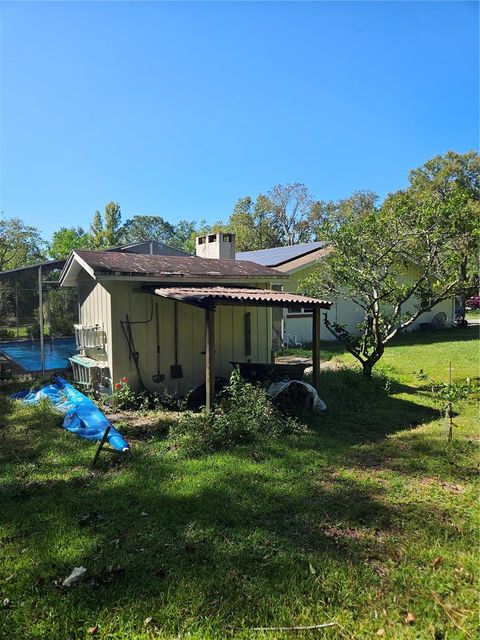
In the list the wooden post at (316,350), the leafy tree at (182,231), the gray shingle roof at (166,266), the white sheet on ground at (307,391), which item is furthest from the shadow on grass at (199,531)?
the leafy tree at (182,231)

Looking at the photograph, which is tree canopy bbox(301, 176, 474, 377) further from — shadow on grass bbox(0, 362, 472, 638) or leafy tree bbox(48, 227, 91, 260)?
leafy tree bbox(48, 227, 91, 260)

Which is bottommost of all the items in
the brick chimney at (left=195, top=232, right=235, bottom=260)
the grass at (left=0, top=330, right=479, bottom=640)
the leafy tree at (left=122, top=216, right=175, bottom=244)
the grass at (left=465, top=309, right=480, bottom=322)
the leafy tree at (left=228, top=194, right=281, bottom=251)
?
the grass at (left=0, top=330, right=479, bottom=640)

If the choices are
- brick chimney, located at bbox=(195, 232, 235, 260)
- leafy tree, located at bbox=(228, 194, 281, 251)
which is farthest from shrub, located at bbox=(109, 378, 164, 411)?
leafy tree, located at bbox=(228, 194, 281, 251)

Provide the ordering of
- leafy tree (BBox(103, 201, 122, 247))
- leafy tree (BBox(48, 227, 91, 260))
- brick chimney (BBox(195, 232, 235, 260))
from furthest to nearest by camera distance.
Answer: leafy tree (BBox(103, 201, 122, 247)), leafy tree (BBox(48, 227, 91, 260)), brick chimney (BBox(195, 232, 235, 260))

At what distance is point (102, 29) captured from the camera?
627cm

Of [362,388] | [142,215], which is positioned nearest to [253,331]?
[362,388]

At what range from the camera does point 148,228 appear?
73.0 meters

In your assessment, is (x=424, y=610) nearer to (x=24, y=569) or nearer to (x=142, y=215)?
(x=24, y=569)

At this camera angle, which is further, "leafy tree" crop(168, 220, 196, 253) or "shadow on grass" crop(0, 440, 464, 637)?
"leafy tree" crop(168, 220, 196, 253)

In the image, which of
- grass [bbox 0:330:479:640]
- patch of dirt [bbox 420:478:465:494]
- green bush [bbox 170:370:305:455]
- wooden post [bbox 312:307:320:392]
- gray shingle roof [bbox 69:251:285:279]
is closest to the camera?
grass [bbox 0:330:479:640]

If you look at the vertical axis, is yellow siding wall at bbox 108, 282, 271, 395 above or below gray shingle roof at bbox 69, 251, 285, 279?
below

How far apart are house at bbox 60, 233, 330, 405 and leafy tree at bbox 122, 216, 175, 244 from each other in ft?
206

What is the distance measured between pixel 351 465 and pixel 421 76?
6829 mm

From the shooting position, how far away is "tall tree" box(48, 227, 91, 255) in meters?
35.2
